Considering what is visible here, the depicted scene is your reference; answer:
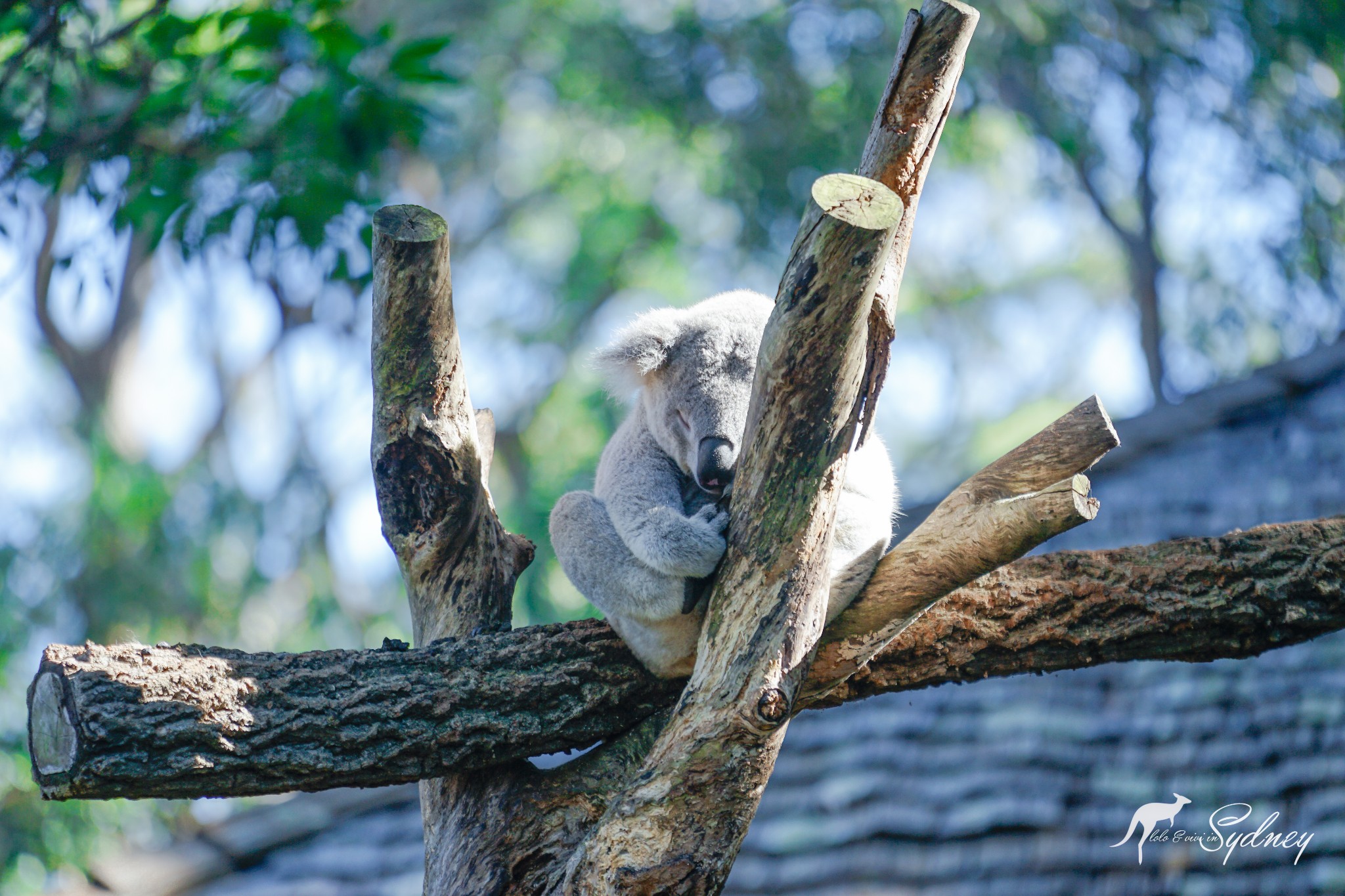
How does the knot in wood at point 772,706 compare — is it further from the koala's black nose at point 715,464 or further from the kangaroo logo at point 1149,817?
the kangaroo logo at point 1149,817

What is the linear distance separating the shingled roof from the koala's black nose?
2.19 m

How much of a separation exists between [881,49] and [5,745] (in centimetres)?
989

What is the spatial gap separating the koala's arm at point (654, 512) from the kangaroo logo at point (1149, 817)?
2447 millimetres

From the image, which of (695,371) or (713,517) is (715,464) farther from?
(695,371)

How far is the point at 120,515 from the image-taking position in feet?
32.6

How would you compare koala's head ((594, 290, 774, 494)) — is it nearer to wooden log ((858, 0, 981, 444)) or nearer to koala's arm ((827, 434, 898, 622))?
koala's arm ((827, 434, 898, 622))

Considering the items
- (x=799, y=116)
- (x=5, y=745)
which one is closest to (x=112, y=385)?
(x=5, y=745)

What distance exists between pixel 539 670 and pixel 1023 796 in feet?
8.40

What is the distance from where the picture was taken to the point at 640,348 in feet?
9.41

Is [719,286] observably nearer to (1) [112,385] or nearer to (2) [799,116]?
(2) [799,116]

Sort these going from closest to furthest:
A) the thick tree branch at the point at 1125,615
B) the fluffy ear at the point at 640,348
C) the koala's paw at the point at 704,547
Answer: the koala's paw at the point at 704,547, the thick tree branch at the point at 1125,615, the fluffy ear at the point at 640,348

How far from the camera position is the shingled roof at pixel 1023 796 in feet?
13.0

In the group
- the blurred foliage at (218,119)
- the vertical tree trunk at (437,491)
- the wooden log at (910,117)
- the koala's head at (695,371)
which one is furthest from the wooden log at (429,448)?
the blurred foliage at (218,119)

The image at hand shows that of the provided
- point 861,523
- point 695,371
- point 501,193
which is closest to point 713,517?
point 861,523
